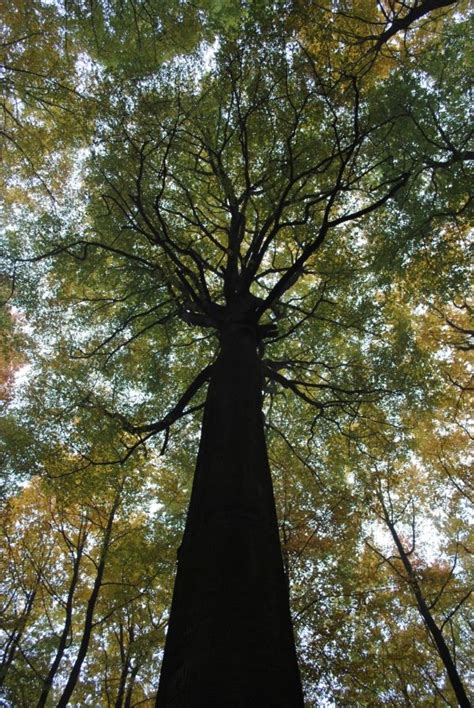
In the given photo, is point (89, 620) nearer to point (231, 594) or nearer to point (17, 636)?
point (17, 636)

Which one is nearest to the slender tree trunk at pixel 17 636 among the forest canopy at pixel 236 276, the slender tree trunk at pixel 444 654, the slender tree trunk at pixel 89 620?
the forest canopy at pixel 236 276

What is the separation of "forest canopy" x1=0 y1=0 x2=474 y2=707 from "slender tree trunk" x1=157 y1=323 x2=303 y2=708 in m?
1.67

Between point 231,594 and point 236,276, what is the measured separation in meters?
4.42

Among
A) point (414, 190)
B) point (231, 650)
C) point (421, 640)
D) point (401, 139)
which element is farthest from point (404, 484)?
point (231, 650)

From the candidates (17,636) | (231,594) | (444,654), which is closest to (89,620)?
(17,636)

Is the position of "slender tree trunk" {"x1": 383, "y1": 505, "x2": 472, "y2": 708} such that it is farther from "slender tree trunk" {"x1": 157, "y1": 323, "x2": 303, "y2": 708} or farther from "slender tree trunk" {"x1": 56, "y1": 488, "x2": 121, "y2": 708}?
"slender tree trunk" {"x1": 157, "y1": 323, "x2": 303, "y2": 708}

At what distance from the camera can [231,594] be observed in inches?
70.5

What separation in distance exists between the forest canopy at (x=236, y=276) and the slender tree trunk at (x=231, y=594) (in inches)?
65.7

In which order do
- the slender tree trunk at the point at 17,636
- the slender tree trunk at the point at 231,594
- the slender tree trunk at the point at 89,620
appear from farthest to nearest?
the slender tree trunk at the point at 17,636, the slender tree trunk at the point at 89,620, the slender tree trunk at the point at 231,594

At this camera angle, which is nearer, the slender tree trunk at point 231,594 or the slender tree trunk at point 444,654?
the slender tree trunk at point 231,594

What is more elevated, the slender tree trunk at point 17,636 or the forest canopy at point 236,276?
the forest canopy at point 236,276

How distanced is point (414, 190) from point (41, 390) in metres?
9.46

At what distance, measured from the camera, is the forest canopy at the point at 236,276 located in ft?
20.1

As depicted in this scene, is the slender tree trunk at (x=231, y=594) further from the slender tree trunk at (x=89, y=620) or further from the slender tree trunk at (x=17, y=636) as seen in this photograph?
the slender tree trunk at (x=17, y=636)
